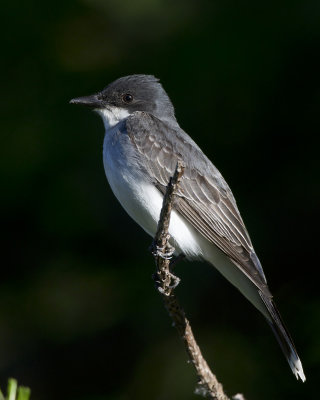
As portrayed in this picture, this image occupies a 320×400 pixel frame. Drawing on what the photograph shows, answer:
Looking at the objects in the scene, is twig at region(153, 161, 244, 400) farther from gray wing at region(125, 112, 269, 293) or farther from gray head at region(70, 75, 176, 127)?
gray head at region(70, 75, 176, 127)

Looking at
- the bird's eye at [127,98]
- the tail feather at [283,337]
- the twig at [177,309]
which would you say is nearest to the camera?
the twig at [177,309]

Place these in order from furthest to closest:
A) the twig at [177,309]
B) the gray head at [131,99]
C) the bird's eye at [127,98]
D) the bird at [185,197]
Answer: the bird's eye at [127,98] → the gray head at [131,99] → the bird at [185,197] → the twig at [177,309]

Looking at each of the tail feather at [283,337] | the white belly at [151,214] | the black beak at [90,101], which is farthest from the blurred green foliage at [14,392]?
the black beak at [90,101]

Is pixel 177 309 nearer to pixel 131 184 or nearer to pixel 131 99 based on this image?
pixel 131 184

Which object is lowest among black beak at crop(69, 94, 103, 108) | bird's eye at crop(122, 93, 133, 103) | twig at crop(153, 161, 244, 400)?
twig at crop(153, 161, 244, 400)

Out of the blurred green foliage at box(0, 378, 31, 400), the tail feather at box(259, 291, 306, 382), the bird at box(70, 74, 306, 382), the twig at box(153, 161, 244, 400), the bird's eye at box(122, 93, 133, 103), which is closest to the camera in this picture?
the blurred green foliage at box(0, 378, 31, 400)

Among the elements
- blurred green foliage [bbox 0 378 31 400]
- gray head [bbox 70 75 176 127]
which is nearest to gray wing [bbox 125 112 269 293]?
gray head [bbox 70 75 176 127]

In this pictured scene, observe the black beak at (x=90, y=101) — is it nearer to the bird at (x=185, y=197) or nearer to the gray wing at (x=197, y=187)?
the bird at (x=185, y=197)

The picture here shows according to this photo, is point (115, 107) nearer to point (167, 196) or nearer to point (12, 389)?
point (167, 196)

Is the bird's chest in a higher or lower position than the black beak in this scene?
lower
